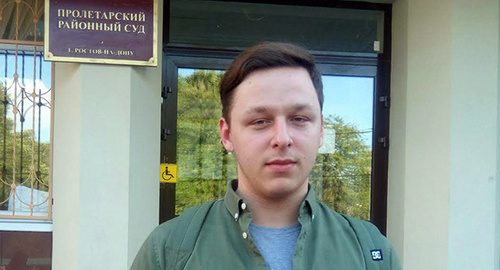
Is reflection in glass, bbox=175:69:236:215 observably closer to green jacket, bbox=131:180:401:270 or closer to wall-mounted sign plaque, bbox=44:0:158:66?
wall-mounted sign plaque, bbox=44:0:158:66

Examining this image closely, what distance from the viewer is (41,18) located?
126 inches

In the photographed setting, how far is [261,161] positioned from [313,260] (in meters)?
0.29

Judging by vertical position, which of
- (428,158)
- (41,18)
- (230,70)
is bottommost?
(428,158)

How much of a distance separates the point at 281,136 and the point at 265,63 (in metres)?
0.20

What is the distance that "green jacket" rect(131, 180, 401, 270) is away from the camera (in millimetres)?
1061

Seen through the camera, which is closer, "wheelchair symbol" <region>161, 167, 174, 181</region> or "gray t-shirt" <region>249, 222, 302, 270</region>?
"gray t-shirt" <region>249, 222, 302, 270</region>

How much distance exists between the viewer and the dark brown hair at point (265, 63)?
1.08 meters

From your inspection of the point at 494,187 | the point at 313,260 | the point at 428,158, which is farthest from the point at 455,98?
the point at 313,260

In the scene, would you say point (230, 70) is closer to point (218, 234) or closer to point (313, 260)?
point (218, 234)

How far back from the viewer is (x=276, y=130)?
1022 mm

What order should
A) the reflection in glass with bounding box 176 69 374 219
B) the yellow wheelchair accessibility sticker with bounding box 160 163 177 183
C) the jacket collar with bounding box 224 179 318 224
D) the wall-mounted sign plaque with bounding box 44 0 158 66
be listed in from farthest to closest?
the reflection in glass with bounding box 176 69 374 219 → the yellow wheelchair accessibility sticker with bounding box 160 163 177 183 → the wall-mounted sign plaque with bounding box 44 0 158 66 → the jacket collar with bounding box 224 179 318 224

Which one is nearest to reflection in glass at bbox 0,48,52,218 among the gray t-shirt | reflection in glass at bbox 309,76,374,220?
reflection in glass at bbox 309,76,374,220

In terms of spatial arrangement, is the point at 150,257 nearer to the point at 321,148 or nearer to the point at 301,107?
the point at 301,107

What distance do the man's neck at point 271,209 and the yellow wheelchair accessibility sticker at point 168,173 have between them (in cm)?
243
